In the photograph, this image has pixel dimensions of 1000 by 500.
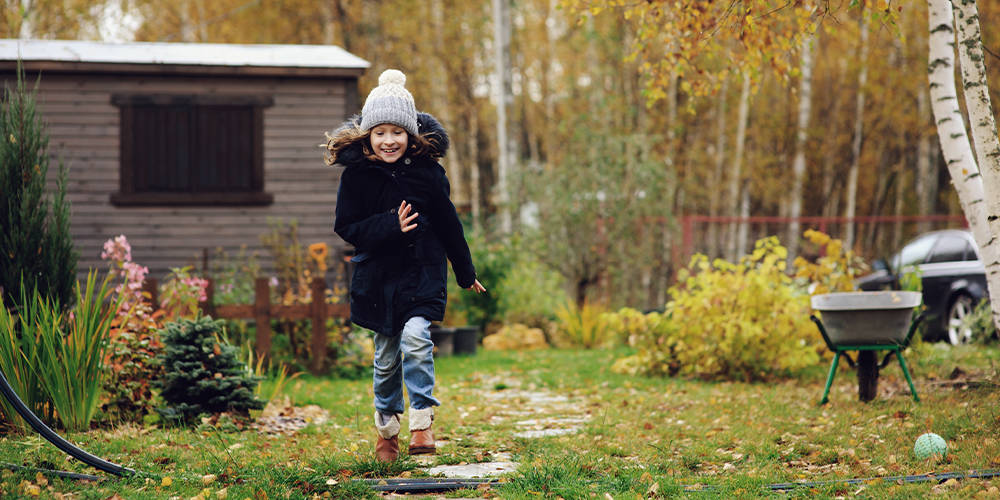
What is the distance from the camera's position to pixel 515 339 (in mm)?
12094

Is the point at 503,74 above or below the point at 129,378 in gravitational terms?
above

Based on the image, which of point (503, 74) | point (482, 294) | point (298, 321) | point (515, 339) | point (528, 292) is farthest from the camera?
point (503, 74)

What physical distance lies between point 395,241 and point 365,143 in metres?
0.51

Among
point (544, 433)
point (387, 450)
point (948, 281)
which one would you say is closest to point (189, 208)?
point (544, 433)

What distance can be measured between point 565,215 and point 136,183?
238 inches

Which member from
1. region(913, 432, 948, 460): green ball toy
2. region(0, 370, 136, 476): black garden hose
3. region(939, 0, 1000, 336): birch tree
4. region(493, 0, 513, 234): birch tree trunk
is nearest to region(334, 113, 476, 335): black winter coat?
region(0, 370, 136, 476): black garden hose

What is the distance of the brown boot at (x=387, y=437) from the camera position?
4.36m

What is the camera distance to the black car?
34.8 feet

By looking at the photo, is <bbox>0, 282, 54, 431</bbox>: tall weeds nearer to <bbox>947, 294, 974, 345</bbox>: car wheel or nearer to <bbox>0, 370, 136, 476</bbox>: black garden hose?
<bbox>0, 370, 136, 476</bbox>: black garden hose

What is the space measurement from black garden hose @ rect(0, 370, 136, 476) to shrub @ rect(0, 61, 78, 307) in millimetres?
2178

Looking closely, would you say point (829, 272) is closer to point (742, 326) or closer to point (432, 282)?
point (742, 326)

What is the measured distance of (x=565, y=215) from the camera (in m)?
13.9

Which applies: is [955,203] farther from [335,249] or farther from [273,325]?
[273,325]

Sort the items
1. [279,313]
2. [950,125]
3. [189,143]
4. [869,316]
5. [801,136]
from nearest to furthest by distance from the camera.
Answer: [950,125], [869,316], [279,313], [189,143], [801,136]
